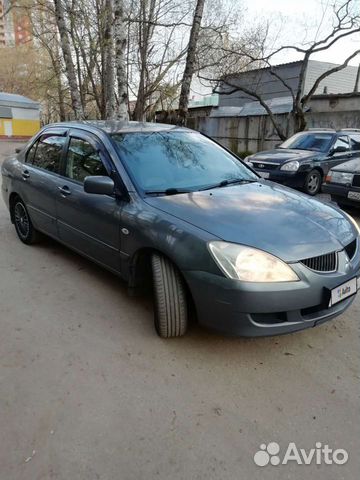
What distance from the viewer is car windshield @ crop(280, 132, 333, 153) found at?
29.5 feet

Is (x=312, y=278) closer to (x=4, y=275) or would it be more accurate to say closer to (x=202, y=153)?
(x=202, y=153)

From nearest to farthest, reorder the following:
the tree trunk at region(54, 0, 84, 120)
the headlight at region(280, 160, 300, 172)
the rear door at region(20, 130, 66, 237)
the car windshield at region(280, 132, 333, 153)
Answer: the rear door at region(20, 130, 66, 237)
the headlight at region(280, 160, 300, 172)
the car windshield at region(280, 132, 333, 153)
the tree trunk at region(54, 0, 84, 120)

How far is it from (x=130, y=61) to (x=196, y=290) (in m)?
16.2

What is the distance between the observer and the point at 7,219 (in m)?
6.17

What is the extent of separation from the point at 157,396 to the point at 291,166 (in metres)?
6.86

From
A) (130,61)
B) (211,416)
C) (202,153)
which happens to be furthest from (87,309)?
A: (130,61)

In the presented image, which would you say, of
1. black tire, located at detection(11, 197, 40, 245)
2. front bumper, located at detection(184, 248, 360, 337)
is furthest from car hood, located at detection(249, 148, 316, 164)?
front bumper, located at detection(184, 248, 360, 337)

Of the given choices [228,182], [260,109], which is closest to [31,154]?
[228,182]

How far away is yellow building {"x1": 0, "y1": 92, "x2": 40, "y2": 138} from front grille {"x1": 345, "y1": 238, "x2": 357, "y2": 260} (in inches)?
1217

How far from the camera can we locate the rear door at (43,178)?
4004 millimetres

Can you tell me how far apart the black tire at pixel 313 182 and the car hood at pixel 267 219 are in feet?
17.8

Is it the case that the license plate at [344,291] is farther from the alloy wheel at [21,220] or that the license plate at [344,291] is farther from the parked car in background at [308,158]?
the parked car in background at [308,158]

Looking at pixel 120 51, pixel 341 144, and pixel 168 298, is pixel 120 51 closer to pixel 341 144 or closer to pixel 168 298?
pixel 341 144

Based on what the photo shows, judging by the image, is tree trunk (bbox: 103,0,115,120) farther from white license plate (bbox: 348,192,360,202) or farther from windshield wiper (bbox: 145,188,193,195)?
windshield wiper (bbox: 145,188,193,195)
